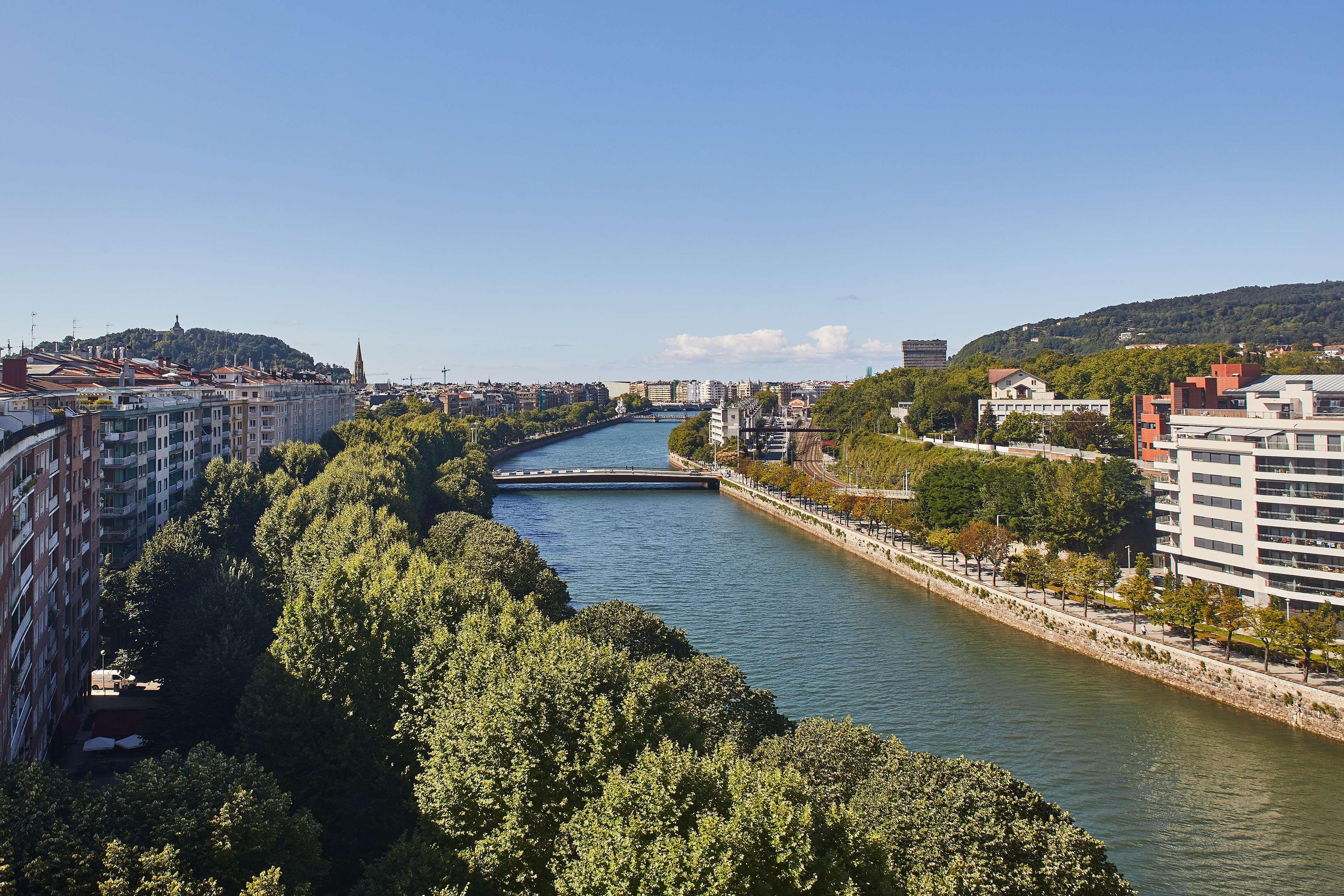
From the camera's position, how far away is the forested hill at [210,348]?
127188 millimetres

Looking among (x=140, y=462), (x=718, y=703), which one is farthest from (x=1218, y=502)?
(x=140, y=462)

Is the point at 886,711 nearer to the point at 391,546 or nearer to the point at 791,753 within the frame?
the point at 791,753

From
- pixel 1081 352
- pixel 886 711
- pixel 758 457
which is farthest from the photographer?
pixel 1081 352

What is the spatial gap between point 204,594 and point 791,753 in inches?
581

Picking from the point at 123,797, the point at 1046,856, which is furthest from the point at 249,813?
the point at 1046,856

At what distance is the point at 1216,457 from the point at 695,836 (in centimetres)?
2321

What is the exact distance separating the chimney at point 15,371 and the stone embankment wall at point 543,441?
5794 centimetres

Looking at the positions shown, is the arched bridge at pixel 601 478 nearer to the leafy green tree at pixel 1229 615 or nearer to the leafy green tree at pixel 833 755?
the leafy green tree at pixel 1229 615

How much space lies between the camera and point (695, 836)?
887 cm

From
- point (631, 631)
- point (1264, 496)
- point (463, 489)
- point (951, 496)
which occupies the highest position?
point (1264, 496)

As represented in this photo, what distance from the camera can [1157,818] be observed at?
15891 millimetres

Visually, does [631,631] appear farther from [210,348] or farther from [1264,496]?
[210,348]

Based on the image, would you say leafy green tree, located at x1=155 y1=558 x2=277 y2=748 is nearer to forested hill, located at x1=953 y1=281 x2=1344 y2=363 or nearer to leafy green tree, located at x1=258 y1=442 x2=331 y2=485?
leafy green tree, located at x1=258 y1=442 x2=331 y2=485

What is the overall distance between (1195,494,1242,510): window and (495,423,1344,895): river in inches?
232
